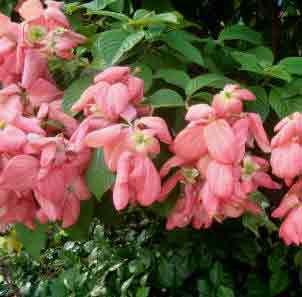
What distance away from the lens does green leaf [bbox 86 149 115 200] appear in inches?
26.0

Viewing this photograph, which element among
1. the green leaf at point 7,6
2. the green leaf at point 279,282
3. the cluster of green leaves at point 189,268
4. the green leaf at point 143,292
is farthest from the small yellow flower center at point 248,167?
the green leaf at point 279,282

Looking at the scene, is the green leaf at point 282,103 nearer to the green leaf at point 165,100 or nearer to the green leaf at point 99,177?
the green leaf at point 165,100

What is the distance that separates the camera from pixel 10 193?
2.30ft

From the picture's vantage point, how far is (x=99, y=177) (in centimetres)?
67

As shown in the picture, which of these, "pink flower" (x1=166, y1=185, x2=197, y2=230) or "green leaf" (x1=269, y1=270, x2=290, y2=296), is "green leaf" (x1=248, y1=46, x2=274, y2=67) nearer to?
"pink flower" (x1=166, y1=185, x2=197, y2=230)

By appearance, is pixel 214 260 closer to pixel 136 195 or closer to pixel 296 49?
pixel 296 49

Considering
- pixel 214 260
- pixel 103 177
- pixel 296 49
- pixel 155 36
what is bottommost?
pixel 214 260

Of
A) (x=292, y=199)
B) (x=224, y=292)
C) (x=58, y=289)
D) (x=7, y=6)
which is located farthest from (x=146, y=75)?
(x=58, y=289)

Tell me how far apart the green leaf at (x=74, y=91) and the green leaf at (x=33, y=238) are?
20 centimetres

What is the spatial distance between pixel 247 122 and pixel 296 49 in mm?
871

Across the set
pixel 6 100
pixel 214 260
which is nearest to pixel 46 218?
pixel 6 100

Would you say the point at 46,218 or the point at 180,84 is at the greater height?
the point at 180,84

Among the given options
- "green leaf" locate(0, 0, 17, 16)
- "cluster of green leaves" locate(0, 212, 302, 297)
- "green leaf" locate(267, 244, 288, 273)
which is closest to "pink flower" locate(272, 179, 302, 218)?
"green leaf" locate(0, 0, 17, 16)

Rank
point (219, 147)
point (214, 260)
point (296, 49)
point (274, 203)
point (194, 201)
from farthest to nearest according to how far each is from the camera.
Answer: point (214, 260) → point (296, 49) → point (274, 203) → point (194, 201) → point (219, 147)
